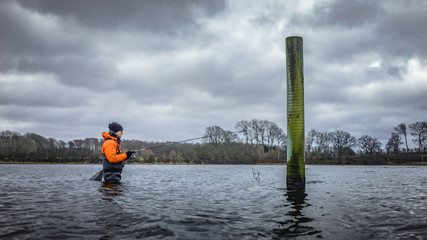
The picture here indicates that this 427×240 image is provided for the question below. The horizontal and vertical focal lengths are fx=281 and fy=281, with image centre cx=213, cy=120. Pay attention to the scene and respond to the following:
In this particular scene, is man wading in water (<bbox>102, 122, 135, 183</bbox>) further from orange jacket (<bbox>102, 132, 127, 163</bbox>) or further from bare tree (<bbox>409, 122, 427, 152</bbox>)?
bare tree (<bbox>409, 122, 427, 152</bbox>)

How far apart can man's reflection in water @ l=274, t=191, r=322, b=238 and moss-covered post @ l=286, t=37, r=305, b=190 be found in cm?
97

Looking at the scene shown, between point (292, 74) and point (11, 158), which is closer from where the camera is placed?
point (292, 74)

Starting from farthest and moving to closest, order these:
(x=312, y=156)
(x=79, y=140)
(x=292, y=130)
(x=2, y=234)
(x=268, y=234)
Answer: (x=79, y=140) → (x=312, y=156) → (x=292, y=130) → (x=268, y=234) → (x=2, y=234)

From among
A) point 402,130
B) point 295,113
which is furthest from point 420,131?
point 295,113

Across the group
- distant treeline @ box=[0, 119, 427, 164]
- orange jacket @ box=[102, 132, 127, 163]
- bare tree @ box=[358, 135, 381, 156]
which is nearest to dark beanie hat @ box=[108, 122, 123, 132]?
orange jacket @ box=[102, 132, 127, 163]

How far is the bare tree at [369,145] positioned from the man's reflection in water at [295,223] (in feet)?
379

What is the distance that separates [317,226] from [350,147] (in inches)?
4641

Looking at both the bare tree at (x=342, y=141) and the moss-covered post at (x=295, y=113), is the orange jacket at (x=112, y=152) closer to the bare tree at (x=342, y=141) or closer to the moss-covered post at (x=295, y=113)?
the moss-covered post at (x=295, y=113)

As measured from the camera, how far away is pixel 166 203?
Answer: 8.12 meters

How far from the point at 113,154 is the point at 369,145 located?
118 m

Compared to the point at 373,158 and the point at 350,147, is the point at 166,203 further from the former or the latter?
the point at 350,147

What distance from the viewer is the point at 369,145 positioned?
359ft

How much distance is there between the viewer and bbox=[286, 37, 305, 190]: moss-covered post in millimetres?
9273

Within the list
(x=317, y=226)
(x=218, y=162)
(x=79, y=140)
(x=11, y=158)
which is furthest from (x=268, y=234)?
(x=79, y=140)
